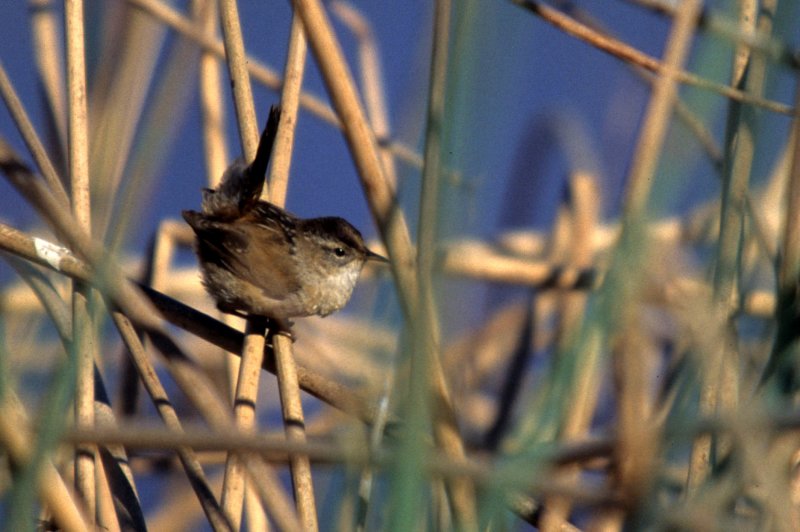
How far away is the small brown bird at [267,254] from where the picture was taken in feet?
7.93

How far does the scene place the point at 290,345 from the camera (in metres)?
2.01

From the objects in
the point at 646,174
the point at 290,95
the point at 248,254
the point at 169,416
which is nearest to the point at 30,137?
the point at 290,95

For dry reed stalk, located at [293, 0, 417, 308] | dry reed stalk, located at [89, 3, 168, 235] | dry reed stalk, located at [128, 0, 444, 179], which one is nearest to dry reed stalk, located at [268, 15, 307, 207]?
dry reed stalk, located at [128, 0, 444, 179]

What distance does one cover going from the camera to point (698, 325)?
124 cm

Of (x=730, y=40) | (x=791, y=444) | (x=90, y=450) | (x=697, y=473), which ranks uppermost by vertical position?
(x=730, y=40)

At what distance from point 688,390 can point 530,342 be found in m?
2.08

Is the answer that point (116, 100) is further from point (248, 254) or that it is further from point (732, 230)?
point (248, 254)

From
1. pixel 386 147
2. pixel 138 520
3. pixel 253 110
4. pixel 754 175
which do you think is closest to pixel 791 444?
pixel 754 175

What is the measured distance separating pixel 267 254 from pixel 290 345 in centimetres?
69

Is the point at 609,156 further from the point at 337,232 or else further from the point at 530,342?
the point at 530,342

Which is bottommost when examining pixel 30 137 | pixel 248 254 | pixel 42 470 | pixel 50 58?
pixel 42 470

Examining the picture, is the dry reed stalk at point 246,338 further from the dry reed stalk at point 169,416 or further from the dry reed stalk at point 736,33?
the dry reed stalk at point 736,33

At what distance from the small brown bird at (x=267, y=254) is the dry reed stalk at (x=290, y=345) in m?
0.07

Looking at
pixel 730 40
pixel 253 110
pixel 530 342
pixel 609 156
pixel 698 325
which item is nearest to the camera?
pixel 730 40
